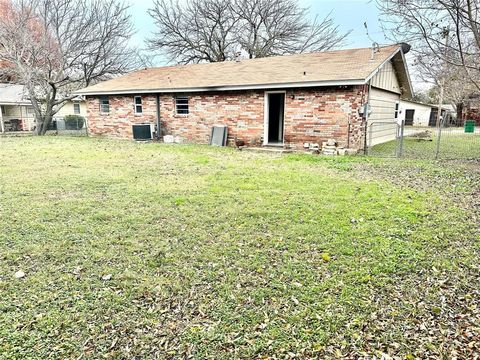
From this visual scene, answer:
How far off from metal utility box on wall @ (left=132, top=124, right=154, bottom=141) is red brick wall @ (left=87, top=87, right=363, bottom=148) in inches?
16.8

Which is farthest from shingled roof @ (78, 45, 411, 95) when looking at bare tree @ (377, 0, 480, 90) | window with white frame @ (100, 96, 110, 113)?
bare tree @ (377, 0, 480, 90)

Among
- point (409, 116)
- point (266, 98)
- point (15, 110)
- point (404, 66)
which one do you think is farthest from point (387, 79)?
point (15, 110)

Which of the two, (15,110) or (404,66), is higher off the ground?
(404,66)

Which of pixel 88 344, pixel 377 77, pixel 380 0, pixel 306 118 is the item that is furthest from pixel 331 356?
pixel 377 77

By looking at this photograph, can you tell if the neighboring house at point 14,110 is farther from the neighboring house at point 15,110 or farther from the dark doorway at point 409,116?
the dark doorway at point 409,116

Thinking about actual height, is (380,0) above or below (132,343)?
above

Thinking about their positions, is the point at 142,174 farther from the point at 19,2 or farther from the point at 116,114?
the point at 19,2

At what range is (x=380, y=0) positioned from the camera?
8.05m

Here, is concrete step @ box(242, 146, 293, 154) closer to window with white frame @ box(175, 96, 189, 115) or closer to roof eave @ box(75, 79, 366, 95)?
roof eave @ box(75, 79, 366, 95)

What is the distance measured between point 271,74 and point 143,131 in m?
6.15

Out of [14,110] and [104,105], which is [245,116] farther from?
[14,110]

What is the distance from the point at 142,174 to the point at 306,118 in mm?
6345

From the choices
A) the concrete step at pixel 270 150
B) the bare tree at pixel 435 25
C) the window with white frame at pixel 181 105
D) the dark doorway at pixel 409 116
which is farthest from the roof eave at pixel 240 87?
the dark doorway at pixel 409 116

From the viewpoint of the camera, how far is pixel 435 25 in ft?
26.1
